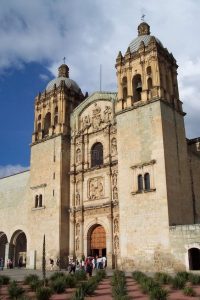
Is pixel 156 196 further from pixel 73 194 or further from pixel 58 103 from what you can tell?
pixel 58 103

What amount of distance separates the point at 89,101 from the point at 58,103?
349 cm

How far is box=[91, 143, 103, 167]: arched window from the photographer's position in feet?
88.4

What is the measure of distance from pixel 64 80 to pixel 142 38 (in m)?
8.48

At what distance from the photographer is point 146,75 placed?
2523 centimetres

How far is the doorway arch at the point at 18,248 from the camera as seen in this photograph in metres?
30.8

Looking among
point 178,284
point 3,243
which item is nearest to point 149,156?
point 178,284

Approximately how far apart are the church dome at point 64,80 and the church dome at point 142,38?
24.2 feet

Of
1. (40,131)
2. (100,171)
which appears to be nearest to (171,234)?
(100,171)

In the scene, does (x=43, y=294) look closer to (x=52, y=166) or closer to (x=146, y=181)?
(x=146, y=181)

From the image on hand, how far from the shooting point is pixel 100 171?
26.1 m

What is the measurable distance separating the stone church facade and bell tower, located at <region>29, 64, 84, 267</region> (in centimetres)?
8

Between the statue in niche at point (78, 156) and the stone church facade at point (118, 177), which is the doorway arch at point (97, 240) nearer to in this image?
the stone church facade at point (118, 177)

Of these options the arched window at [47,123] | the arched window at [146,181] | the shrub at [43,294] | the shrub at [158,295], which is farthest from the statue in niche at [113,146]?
the shrub at [158,295]

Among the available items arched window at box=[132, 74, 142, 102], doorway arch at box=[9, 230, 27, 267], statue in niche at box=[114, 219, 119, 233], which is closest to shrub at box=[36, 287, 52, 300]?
statue in niche at box=[114, 219, 119, 233]
